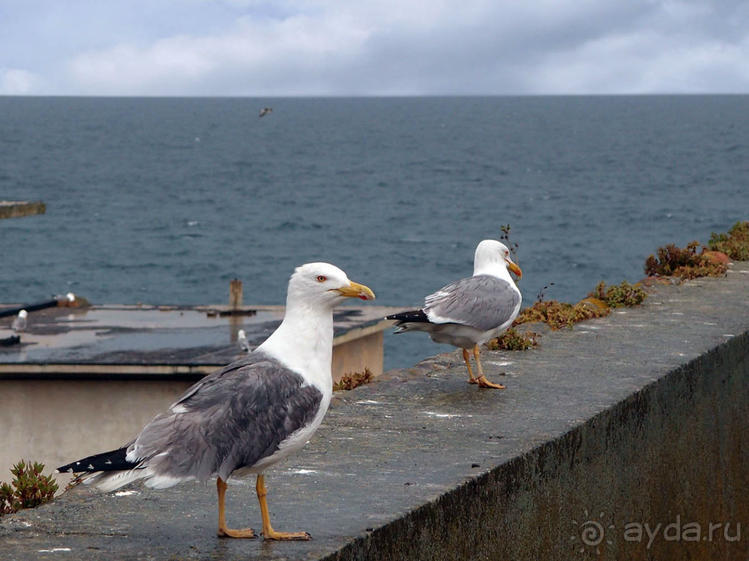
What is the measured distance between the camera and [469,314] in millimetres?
8211

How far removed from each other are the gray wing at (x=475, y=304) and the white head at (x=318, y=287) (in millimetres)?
2785

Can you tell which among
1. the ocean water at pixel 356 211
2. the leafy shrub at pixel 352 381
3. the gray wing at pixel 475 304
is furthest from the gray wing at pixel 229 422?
the ocean water at pixel 356 211

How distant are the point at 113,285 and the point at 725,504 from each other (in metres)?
66.1

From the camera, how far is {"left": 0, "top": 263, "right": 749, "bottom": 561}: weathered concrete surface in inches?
209

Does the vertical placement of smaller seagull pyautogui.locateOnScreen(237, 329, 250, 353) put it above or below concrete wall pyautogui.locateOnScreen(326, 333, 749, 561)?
below

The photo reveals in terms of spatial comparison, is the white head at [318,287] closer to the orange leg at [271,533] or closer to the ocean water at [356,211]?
the orange leg at [271,533]

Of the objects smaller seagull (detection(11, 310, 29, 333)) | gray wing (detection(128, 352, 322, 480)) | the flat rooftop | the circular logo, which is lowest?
the flat rooftop

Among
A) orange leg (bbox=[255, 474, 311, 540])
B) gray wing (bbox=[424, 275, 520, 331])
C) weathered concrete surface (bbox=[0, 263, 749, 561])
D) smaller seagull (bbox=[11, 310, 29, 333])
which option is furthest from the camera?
smaller seagull (bbox=[11, 310, 29, 333])

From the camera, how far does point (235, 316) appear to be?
88.0ft

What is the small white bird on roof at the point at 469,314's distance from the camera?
8.19 meters

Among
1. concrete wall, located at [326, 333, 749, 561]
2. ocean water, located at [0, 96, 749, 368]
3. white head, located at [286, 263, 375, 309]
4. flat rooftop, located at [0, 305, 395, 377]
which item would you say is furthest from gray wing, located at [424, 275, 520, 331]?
ocean water, located at [0, 96, 749, 368]

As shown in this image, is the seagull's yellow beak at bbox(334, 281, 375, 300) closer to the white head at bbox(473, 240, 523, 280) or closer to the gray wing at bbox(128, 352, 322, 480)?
the gray wing at bbox(128, 352, 322, 480)

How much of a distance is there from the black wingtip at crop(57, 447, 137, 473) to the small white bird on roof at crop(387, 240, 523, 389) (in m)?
3.45

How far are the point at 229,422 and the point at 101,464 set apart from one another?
21.7 inches
